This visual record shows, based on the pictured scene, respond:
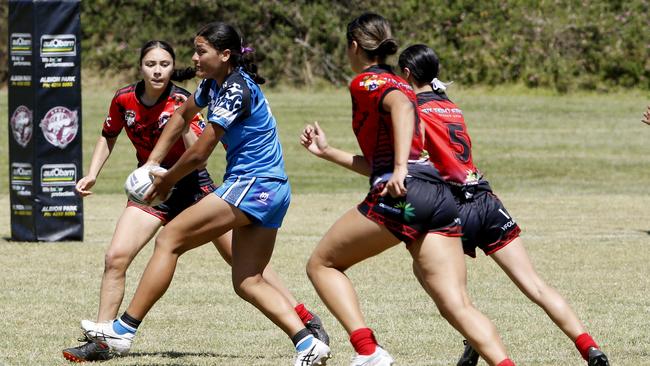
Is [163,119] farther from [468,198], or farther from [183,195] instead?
[468,198]

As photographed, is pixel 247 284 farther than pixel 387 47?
Yes

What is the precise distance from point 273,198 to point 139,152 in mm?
1603

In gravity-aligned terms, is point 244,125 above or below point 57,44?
above

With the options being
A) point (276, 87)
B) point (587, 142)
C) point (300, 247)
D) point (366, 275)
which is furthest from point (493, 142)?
point (366, 275)

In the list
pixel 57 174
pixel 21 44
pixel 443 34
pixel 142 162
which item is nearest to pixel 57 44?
pixel 21 44

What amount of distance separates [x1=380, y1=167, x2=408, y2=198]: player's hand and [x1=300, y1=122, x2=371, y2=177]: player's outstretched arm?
594mm

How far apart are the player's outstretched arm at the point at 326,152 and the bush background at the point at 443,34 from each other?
24.3 meters

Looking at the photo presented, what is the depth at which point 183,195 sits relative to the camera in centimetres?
751

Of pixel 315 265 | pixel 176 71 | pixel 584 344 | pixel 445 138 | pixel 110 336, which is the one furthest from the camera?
pixel 176 71

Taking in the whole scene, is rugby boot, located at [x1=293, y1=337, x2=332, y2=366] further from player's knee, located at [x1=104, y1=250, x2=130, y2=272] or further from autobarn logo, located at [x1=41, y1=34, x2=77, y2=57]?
autobarn logo, located at [x1=41, y1=34, x2=77, y2=57]

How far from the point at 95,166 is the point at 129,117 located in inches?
13.9

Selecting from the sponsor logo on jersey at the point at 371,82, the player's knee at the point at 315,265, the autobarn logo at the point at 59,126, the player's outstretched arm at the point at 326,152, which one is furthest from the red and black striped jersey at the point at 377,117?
the autobarn logo at the point at 59,126

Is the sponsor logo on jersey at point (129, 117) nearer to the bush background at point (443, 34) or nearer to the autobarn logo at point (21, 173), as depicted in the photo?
the autobarn logo at point (21, 173)

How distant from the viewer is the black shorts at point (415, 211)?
5.68 m
